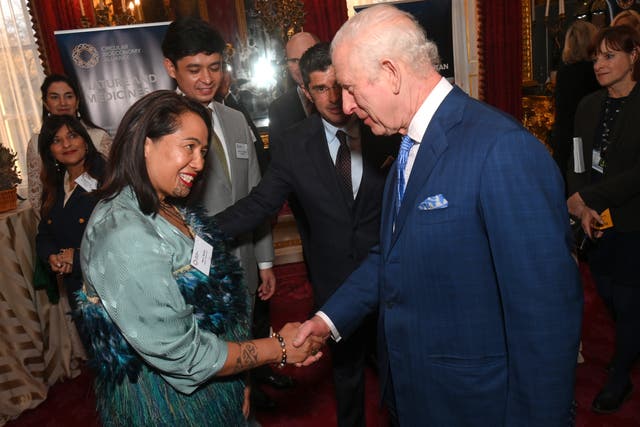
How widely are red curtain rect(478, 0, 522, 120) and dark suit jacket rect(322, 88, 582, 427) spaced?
7.13m

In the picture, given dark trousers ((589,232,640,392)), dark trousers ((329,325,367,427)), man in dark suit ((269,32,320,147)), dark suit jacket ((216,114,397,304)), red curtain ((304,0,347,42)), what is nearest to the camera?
dark suit jacket ((216,114,397,304))

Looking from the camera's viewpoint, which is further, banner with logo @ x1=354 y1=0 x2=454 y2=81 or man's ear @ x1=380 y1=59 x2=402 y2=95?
banner with logo @ x1=354 y1=0 x2=454 y2=81

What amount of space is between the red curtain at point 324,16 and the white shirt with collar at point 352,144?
528cm

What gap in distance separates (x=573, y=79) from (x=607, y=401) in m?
2.42

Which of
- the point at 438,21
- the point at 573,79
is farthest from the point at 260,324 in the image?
the point at 438,21

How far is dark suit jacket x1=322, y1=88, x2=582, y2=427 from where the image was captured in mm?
1164

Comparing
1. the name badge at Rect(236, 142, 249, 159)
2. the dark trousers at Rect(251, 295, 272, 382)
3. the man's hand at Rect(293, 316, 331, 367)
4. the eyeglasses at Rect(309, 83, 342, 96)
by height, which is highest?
the eyeglasses at Rect(309, 83, 342, 96)

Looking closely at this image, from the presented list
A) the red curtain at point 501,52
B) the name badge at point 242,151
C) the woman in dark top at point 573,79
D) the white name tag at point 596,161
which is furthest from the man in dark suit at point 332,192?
the red curtain at point 501,52

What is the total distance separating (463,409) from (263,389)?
2.12m

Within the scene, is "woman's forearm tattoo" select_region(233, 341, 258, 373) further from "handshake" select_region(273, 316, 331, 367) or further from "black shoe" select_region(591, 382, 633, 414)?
"black shoe" select_region(591, 382, 633, 414)

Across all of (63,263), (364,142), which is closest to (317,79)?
(364,142)

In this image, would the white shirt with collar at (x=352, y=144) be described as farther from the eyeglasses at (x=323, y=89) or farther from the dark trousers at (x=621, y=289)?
the dark trousers at (x=621, y=289)

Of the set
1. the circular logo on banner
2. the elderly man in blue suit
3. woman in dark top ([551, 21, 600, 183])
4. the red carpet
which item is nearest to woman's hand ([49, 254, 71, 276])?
the red carpet

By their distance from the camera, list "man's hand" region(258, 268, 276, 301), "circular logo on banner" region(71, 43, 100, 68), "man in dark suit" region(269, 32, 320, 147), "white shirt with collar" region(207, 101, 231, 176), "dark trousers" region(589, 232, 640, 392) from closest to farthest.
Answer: "white shirt with collar" region(207, 101, 231, 176), "dark trousers" region(589, 232, 640, 392), "man's hand" region(258, 268, 276, 301), "man in dark suit" region(269, 32, 320, 147), "circular logo on banner" region(71, 43, 100, 68)
